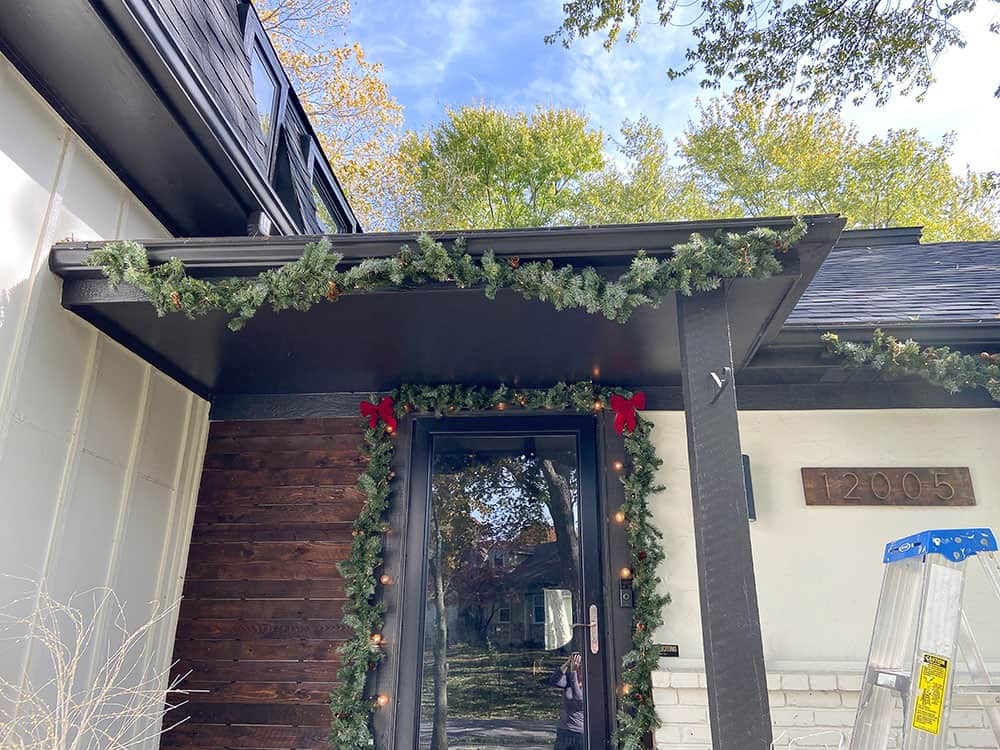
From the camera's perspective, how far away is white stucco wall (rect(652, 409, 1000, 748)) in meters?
3.04

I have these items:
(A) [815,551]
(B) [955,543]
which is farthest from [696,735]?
(B) [955,543]

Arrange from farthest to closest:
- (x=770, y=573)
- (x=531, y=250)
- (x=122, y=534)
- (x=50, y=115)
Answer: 1. (x=770, y=573)
2. (x=122, y=534)
3. (x=50, y=115)
4. (x=531, y=250)

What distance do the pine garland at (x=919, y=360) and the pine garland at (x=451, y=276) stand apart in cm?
106

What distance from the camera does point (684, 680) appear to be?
3.09m

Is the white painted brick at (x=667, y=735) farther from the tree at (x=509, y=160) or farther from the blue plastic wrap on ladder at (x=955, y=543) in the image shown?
the tree at (x=509, y=160)

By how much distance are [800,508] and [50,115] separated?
12.9 feet

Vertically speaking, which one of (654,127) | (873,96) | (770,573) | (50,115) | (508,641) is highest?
(654,127)

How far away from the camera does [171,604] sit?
353 centimetres

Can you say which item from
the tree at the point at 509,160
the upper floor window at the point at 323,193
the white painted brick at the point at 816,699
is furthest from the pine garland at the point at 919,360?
the tree at the point at 509,160

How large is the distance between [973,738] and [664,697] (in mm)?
1388

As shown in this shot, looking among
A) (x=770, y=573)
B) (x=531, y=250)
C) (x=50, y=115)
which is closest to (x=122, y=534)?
(x=50, y=115)

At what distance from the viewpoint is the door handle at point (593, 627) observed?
3279 mm

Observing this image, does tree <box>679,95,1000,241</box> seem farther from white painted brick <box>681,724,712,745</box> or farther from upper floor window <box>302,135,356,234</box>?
white painted brick <box>681,724,712,745</box>

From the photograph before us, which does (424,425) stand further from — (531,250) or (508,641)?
(531,250)
